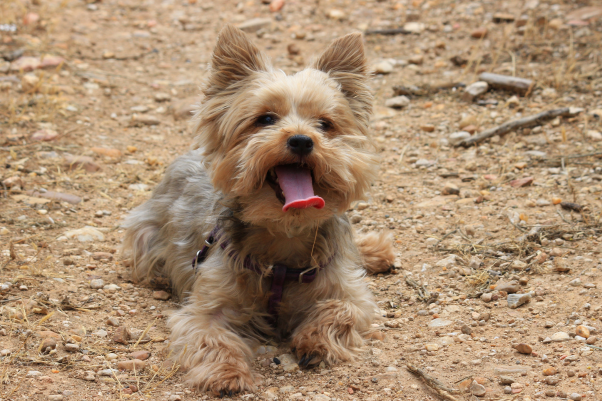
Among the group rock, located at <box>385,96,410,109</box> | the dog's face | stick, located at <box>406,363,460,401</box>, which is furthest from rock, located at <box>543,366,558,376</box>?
rock, located at <box>385,96,410,109</box>

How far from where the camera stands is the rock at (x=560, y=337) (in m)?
3.96

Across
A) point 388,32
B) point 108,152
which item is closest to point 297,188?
point 108,152

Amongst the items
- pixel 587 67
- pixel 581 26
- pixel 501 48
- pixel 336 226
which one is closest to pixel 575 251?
pixel 336 226

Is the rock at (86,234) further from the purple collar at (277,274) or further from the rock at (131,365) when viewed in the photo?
the rock at (131,365)

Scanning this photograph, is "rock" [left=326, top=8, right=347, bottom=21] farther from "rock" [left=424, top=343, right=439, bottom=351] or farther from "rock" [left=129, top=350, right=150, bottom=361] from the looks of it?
"rock" [left=129, top=350, right=150, bottom=361]

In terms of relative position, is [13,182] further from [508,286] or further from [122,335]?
[508,286]

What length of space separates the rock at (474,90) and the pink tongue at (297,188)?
520 cm

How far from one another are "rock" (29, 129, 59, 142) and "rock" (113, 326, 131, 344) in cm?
413

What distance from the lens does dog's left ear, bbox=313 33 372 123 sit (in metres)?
4.78

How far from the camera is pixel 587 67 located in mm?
8594

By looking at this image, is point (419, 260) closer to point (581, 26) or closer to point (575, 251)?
point (575, 251)

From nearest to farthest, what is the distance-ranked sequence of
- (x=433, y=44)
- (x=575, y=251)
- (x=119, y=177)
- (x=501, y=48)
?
(x=575, y=251), (x=119, y=177), (x=501, y=48), (x=433, y=44)

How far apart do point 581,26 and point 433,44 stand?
229 centimetres

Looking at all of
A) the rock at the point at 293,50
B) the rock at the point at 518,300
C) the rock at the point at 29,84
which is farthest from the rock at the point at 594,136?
the rock at the point at 29,84
